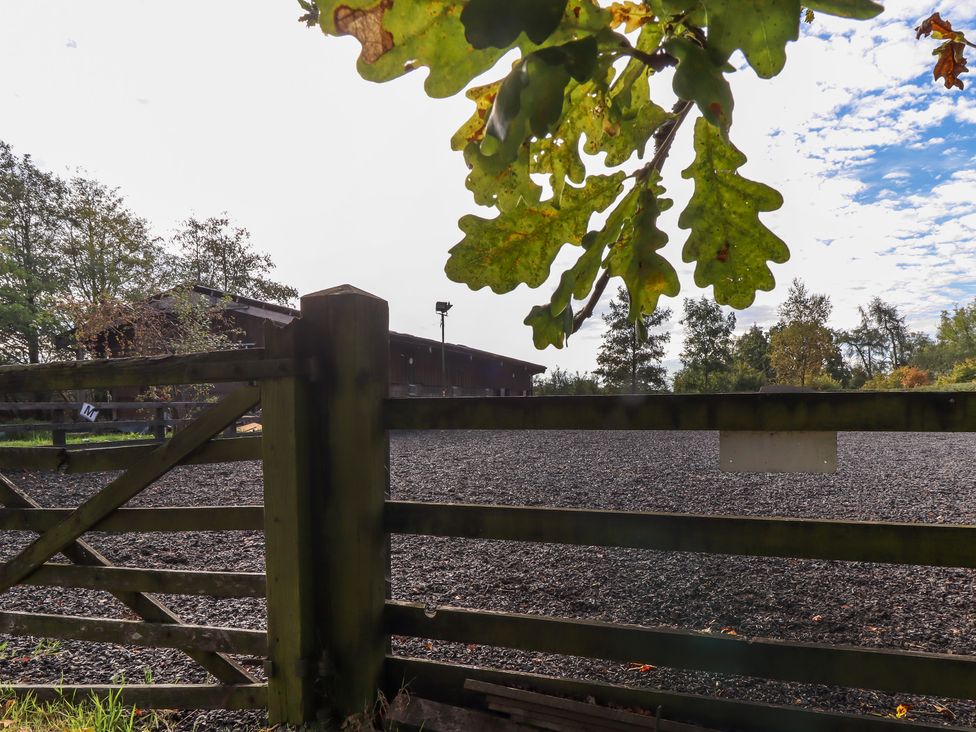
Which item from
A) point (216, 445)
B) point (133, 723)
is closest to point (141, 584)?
point (133, 723)

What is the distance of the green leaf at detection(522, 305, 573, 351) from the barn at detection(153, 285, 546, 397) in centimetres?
1691

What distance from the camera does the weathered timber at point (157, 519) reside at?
229 cm

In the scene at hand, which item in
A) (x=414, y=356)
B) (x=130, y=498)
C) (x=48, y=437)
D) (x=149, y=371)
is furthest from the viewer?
(x=414, y=356)

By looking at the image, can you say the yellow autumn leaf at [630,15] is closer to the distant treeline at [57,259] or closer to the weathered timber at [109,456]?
the weathered timber at [109,456]

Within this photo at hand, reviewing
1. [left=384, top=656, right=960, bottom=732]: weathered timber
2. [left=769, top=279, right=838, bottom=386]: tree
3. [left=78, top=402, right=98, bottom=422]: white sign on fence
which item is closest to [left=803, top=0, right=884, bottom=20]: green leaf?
[left=384, top=656, right=960, bottom=732]: weathered timber

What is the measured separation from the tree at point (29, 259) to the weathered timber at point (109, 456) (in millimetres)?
26062

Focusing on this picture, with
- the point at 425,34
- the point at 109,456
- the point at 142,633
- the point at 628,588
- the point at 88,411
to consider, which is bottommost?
the point at 628,588

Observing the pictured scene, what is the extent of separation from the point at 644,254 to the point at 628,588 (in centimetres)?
366

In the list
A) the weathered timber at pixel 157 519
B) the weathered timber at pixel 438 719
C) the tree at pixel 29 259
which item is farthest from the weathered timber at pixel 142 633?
the tree at pixel 29 259

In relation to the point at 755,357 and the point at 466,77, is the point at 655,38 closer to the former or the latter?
the point at 466,77

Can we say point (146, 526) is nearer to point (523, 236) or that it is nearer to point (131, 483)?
point (131, 483)

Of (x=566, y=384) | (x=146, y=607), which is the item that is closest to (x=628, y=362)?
(x=566, y=384)

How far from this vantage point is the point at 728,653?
1.74 m

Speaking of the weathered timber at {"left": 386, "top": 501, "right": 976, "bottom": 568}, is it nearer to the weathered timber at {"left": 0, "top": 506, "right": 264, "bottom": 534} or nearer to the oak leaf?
the weathered timber at {"left": 0, "top": 506, "right": 264, "bottom": 534}
